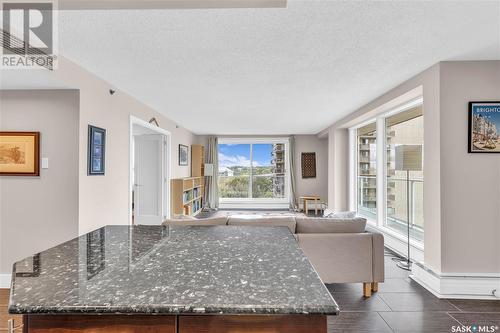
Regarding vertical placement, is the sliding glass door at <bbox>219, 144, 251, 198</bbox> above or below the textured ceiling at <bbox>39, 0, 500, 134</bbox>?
below

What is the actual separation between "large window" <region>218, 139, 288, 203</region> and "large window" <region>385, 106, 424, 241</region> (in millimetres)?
4362

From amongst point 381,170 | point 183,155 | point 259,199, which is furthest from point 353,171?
point 183,155

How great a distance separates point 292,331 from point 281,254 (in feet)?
1.40

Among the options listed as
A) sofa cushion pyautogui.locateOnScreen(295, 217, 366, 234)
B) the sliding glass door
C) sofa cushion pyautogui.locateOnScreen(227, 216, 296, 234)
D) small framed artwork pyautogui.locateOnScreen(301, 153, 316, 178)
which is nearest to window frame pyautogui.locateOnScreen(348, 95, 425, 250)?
sofa cushion pyautogui.locateOnScreen(295, 217, 366, 234)

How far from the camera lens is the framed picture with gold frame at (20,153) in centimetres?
306

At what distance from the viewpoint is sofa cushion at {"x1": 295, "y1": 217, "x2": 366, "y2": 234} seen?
296 centimetres

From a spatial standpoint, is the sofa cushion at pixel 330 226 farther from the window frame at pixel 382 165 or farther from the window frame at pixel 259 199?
the window frame at pixel 259 199

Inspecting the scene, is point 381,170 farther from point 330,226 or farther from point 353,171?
point 330,226

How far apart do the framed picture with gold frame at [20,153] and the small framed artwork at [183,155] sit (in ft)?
Result: 12.8

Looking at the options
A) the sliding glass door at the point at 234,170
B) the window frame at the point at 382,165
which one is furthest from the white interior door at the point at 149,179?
the window frame at the point at 382,165

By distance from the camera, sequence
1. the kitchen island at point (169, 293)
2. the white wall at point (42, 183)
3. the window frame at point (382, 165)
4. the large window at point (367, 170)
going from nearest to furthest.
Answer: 1. the kitchen island at point (169, 293)
2. the white wall at point (42, 183)
3. the window frame at point (382, 165)
4. the large window at point (367, 170)

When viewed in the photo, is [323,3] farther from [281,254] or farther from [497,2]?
[281,254]

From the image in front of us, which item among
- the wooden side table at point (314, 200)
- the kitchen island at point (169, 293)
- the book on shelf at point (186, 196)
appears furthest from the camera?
the wooden side table at point (314, 200)

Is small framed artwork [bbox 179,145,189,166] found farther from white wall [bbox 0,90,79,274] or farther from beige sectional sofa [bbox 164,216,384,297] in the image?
beige sectional sofa [bbox 164,216,384,297]
